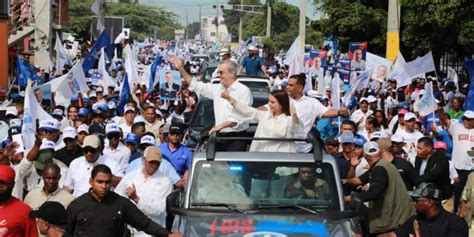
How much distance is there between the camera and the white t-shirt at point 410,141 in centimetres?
1289

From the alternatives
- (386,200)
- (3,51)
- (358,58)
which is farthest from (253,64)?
(386,200)

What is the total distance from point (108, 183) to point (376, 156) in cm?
322

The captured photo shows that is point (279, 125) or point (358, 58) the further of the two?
point (358, 58)

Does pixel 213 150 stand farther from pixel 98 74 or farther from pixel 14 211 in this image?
pixel 98 74

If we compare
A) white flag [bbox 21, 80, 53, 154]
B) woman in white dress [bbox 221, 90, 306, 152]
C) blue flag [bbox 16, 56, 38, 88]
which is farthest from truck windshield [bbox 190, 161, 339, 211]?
blue flag [bbox 16, 56, 38, 88]

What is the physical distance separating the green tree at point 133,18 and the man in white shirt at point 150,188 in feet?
212

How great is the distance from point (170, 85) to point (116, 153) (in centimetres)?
1155

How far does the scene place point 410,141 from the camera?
43.1 feet

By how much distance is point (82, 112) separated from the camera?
45.8 ft

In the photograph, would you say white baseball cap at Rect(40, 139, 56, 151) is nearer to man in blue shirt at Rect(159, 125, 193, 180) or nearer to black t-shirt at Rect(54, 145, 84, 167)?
black t-shirt at Rect(54, 145, 84, 167)

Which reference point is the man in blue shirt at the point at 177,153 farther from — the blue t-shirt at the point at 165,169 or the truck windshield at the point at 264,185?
the truck windshield at the point at 264,185

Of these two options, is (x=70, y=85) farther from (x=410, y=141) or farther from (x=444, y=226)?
(x=444, y=226)

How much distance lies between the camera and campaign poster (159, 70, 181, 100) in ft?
72.6

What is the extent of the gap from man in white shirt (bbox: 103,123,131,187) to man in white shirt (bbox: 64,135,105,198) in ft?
2.58
